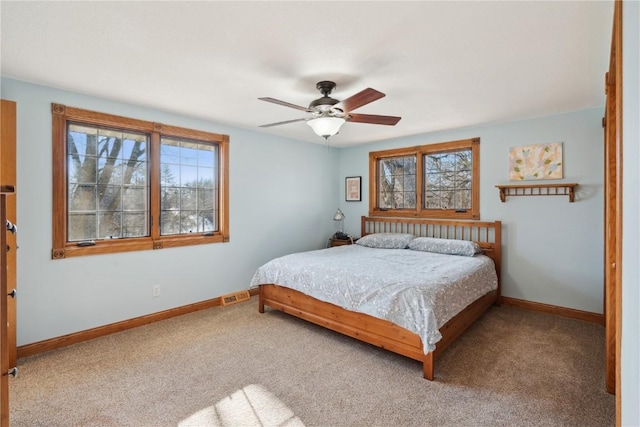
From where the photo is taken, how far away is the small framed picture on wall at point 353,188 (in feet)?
18.0

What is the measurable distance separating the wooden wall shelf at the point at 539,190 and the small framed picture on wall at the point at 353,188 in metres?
2.13

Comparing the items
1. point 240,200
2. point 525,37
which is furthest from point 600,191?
point 240,200

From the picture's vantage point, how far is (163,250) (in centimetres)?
362

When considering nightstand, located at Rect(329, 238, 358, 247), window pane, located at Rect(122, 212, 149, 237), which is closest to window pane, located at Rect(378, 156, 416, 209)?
nightstand, located at Rect(329, 238, 358, 247)

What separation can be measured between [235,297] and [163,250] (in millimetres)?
1132

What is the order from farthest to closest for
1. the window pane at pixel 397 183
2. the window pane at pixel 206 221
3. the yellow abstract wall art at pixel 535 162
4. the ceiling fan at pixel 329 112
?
1. the window pane at pixel 397 183
2. the window pane at pixel 206 221
3. the yellow abstract wall art at pixel 535 162
4. the ceiling fan at pixel 329 112

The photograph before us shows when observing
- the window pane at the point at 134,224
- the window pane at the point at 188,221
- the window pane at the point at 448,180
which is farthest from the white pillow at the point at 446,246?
the window pane at the point at 134,224

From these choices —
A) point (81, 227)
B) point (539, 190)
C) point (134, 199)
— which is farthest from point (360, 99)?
point (81, 227)

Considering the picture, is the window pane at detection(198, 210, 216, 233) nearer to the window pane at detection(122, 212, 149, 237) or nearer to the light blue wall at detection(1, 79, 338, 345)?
the light blue wall at detection(1, 79, 338, 345)

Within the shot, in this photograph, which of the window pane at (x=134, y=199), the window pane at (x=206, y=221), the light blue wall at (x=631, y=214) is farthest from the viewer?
the window pane at (x=206, y=221)

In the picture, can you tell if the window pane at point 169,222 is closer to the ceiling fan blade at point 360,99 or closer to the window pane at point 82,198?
the window pane at point 82,198

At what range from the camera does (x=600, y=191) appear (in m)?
3.45

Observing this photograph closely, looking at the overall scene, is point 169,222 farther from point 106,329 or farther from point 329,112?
point 329,112

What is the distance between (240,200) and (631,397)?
3988 mm
